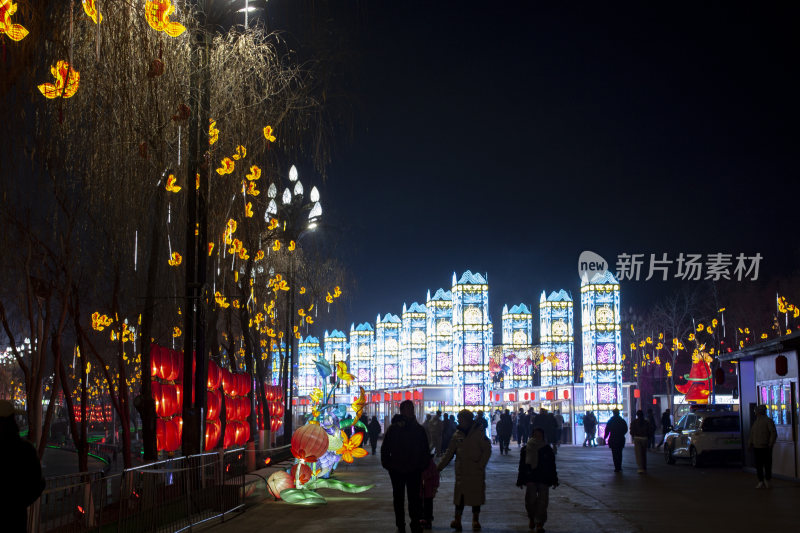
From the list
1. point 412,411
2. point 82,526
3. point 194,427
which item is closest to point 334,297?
point 194,427

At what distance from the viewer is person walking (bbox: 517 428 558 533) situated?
1273 cm

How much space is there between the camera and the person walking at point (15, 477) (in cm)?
689

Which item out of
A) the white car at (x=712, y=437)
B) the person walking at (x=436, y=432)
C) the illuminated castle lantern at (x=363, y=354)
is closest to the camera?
the white car at (x=712, y=437)

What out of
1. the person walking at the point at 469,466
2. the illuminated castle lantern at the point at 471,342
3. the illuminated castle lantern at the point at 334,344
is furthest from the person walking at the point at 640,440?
the illuminated castle lantern at the point at 334,344

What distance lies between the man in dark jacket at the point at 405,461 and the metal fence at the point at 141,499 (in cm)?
285

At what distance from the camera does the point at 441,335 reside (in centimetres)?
7838

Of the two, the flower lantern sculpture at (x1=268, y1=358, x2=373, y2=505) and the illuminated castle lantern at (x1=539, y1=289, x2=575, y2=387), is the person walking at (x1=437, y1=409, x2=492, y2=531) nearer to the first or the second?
the flower lantern sculpture at (x1=268, y1=358, x2=373, y2=505)

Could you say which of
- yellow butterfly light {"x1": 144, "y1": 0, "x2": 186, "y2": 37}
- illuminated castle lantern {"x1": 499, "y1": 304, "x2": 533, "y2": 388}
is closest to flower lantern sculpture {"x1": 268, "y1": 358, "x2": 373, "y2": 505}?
yellow butterfly light {"x1": 144, "y1": 0, "x2": 186, "y2": 37}

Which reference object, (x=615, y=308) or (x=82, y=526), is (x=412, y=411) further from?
(x=615, y=308)

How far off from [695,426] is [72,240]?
18.5 metres

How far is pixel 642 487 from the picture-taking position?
788 inches

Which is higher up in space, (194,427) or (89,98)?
(89,98)

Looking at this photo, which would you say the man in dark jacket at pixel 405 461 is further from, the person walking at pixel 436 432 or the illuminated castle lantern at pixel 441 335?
the illuminated castle lantern at pixel 441 335

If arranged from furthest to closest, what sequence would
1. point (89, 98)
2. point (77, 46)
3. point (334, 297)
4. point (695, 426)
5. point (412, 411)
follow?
1. point (334, 297)
2. point (695, 426)
3. point (412, 411)
4. point (89, 98)
5. point (77, 46)
